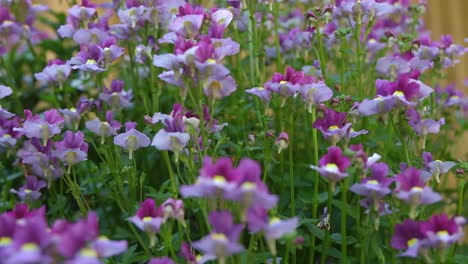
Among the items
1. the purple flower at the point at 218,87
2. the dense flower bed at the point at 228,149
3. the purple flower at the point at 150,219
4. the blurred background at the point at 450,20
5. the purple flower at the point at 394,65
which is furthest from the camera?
the blurred background at the point at 450,20

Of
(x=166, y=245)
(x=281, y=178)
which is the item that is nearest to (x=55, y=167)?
(x=166, y=245)

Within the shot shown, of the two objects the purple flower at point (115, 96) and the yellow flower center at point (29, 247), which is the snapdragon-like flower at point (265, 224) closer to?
the yellow flower center at point (29, 247)

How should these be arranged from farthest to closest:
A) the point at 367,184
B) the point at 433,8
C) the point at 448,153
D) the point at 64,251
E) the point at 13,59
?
the point at 433,8 → the point at 13,59 → the point at 448,153 → the point at 367,184 → the point at 64,251

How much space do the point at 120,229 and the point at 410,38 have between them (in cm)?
85

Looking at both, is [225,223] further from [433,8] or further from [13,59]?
[433,8]

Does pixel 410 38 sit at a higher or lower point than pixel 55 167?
higher

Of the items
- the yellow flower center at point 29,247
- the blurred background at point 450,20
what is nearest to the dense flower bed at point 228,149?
the yellow flower center at point 29,247

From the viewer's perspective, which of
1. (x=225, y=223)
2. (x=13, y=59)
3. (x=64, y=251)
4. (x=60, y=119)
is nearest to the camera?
(x=64, y=251)

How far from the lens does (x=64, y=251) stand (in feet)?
2.50

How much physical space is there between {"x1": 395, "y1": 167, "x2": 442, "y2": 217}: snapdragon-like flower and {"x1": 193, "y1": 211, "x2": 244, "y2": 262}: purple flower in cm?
32

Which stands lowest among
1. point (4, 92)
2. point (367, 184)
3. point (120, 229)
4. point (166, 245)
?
point (120, 229)

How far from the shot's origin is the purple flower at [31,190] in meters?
1.47

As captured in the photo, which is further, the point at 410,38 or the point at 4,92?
the point at 410,38

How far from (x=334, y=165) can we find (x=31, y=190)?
769 millimetres
